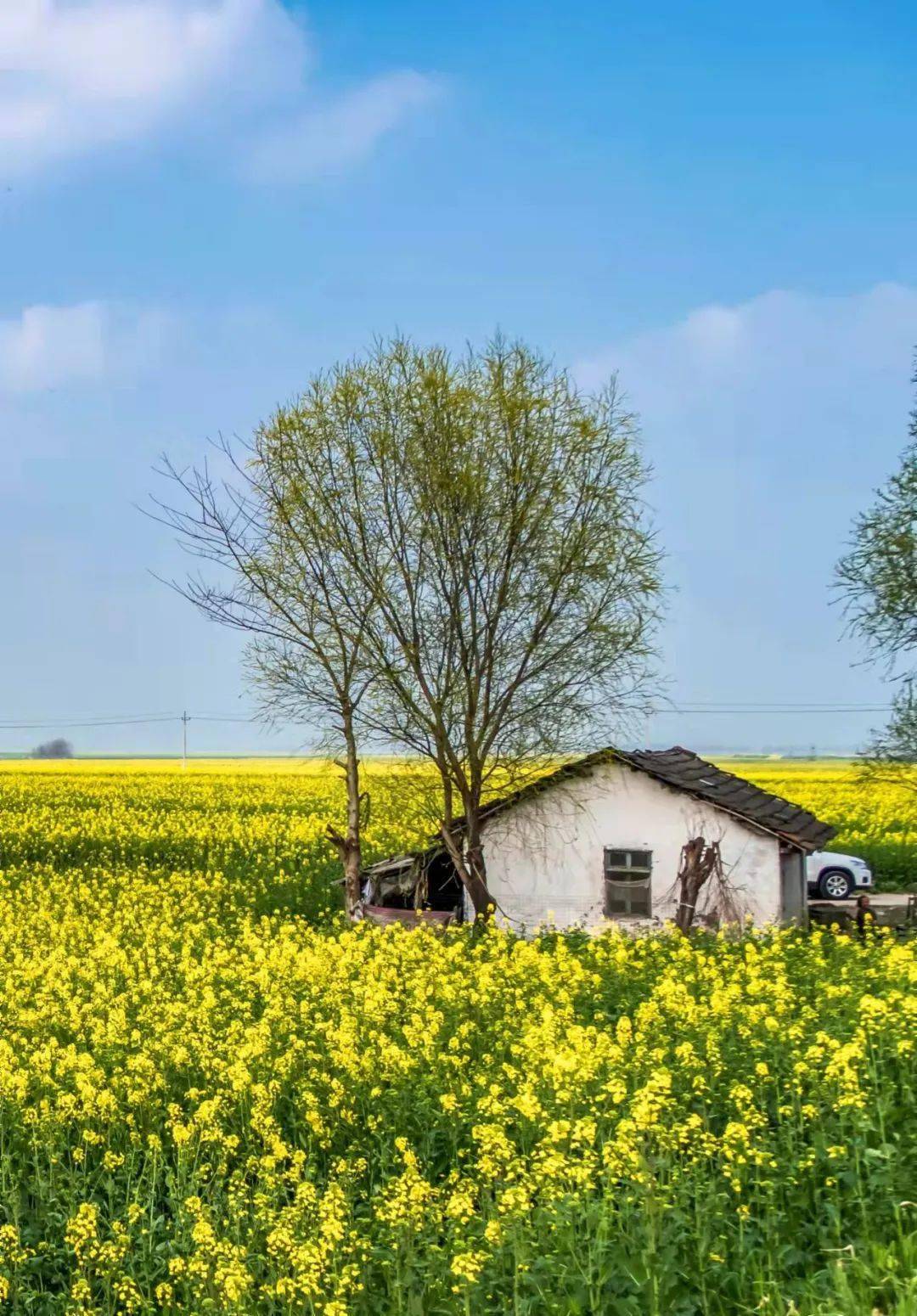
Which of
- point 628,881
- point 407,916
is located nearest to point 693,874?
point 628,881

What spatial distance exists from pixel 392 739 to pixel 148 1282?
16.7m

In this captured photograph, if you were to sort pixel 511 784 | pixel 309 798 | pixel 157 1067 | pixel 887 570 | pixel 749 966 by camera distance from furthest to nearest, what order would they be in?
1. pixel 309 798
2. pixel 887 570
3. pixel 511 784
4. pixel 749 966
5. pixel 157 1067

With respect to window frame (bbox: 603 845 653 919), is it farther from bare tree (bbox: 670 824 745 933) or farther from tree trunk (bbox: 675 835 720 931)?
tree trunk (bbox: 675 835 720 931)

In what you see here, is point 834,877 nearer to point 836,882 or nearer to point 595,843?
point 836,882

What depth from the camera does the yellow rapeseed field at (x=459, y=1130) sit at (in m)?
7.75

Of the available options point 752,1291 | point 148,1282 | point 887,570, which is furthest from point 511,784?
point 752,1291

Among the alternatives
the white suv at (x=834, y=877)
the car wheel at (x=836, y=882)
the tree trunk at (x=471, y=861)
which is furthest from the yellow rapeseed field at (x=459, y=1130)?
the car wheel at (x=836, y=882)

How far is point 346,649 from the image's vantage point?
91.0 ft

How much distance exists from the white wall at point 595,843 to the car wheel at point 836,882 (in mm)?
14329

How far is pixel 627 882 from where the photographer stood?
27766 millimetres

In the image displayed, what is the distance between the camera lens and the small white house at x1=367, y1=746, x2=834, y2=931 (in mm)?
27125

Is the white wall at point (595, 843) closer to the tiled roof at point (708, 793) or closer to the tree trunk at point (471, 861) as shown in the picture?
the tiled roof at point (708, 793)

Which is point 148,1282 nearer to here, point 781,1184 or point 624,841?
point 781,1184

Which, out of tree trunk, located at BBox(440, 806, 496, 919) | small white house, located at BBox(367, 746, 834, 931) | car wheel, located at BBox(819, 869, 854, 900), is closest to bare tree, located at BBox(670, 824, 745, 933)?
small white house, located at BBox(367, 746, 834, 931)
